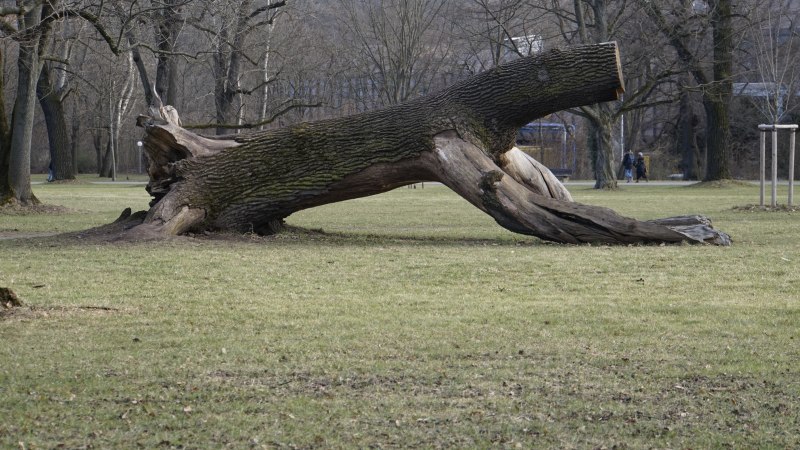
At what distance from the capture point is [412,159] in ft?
48.5

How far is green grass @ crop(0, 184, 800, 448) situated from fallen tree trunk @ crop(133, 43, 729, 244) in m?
0.97

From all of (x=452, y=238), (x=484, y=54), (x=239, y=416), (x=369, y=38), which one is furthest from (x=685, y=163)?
(x=239, y=416)

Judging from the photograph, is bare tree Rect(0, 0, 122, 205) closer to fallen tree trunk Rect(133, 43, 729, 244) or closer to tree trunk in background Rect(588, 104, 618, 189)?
fallen tree trunk Rect(133, 43, 729, 244)

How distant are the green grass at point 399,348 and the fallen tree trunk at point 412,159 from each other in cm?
97

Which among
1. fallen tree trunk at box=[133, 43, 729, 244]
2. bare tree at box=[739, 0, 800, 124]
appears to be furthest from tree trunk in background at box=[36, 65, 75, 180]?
fallen tree trunk at box=[133, 43, 729, 244]

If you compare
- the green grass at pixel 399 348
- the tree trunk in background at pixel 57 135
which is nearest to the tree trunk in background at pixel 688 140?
the tree trunk in background at pixel 57 135

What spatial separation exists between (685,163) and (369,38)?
18175 millimetres

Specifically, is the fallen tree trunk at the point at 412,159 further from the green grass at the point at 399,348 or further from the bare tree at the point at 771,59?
the bare tree at the point at 771,59

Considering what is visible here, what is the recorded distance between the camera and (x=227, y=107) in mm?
39094

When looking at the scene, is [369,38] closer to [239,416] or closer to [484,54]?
[484,54]

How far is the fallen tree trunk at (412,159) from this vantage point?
568 inches

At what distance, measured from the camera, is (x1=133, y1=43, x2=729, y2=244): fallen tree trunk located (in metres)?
14.4

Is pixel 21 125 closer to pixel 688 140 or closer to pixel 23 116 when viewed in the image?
pixel 23 116

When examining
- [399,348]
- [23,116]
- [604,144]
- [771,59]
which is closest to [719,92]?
[771,59]
